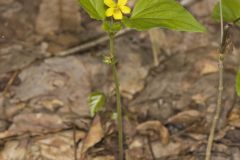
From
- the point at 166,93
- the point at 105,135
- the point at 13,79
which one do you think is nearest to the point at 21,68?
the point at 13,79

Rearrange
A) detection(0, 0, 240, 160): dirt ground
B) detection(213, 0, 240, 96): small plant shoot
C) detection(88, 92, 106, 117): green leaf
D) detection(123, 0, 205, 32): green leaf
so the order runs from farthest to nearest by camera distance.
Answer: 1. detection(0, 0, 240, 160): dirt ground
2. detection(88, 92, 106, 117): green leaf
3. detection(213, 0, 240, 96): small plant shoot
4. detection(123, 0, 205, 32): green leaf

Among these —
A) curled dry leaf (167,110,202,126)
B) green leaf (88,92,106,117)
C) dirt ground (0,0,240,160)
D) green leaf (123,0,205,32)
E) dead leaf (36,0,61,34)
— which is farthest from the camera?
dead leaf (36,0,61,34)

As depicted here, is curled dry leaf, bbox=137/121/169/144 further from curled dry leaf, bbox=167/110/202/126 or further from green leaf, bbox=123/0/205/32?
green leaf, bbox=123/0/205/32

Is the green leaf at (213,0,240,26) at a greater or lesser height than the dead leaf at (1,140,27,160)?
greater

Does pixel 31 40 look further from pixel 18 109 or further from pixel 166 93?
pixel 166 93

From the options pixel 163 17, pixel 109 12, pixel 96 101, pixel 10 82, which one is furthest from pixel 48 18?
pixel 163 17

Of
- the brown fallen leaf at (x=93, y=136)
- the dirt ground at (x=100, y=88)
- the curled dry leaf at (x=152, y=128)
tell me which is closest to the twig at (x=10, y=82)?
the dirt ground at (x=100, y=88)

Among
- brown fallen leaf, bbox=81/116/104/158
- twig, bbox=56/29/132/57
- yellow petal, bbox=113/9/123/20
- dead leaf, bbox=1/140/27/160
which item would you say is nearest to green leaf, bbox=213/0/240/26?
yellow petal, bbox=113/9/123/20
